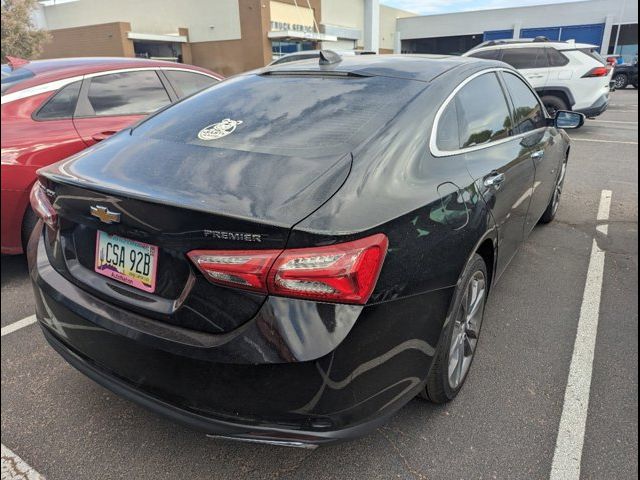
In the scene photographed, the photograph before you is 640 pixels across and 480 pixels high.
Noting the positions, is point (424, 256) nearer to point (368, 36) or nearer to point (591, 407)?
point (591, 407)

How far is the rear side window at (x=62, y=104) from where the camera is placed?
3748 millimetres

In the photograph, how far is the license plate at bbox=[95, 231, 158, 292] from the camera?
1.70 metres

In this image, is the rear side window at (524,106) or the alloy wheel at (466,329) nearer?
the alloy wheel at (466,329)

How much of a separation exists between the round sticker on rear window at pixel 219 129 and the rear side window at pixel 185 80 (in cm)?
281

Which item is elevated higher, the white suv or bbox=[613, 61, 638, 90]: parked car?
the white suv

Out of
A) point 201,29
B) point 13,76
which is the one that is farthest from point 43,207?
point 201,29

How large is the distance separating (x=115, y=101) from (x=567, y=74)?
9979mm

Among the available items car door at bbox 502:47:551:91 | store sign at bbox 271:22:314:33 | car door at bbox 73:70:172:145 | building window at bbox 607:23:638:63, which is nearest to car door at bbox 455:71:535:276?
car door at bbox 73:70:172:145

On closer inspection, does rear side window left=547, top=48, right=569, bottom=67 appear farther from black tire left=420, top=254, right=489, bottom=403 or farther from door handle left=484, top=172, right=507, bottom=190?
black tire left=420, top=254, right=489, bottom=403

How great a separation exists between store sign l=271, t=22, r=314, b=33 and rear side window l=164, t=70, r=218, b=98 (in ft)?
74.6

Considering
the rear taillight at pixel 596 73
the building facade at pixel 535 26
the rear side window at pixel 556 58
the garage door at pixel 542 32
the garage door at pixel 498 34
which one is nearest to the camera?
the rear taillight at pixel 596 73

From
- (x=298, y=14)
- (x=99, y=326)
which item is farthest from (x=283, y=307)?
(x=298, y=14)

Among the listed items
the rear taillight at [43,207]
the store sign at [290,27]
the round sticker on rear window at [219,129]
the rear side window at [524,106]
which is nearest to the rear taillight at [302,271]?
the round sticker on rear window at [219,129]

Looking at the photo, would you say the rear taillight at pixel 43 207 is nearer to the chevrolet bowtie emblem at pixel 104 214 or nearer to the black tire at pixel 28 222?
the chevrolet bowtie emblem at pixel 104 214
